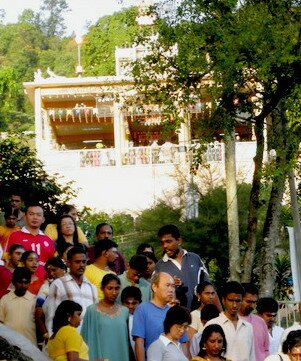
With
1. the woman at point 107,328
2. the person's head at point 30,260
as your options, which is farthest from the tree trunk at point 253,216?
the woman at point 107,328

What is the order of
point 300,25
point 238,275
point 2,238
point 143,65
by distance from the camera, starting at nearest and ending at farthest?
point 2,238
point 300,25
point 143,65
point 238,275

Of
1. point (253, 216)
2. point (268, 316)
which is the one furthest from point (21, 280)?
point (253, 216)

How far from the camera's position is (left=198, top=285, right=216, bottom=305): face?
1301cm

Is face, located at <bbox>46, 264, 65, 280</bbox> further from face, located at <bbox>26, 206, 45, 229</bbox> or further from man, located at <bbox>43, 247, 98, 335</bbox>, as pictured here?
face, located at <bbox>26, 206, 45, 229</bbox>

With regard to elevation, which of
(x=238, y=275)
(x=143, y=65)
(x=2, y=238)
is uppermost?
(x=143, y=65)

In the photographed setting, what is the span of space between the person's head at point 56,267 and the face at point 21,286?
0.46m

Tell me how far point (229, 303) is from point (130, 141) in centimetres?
4339

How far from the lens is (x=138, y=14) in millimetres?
22234

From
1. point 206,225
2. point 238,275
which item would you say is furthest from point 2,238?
point 206,225

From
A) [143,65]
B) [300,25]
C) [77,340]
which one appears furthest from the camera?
[143,65]

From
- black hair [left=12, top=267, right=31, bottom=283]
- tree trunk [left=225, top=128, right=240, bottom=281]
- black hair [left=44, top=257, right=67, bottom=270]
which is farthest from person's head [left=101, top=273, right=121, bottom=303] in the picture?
tree trunk [left=225, top=128, right=240, bottom=281]

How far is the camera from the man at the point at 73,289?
12.6 m

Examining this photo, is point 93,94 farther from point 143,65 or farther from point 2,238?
point 2,238

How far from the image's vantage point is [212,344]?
1100cm
